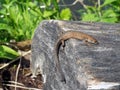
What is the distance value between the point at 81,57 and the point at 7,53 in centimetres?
87

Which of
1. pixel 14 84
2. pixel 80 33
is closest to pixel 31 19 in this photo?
pixel 14 84

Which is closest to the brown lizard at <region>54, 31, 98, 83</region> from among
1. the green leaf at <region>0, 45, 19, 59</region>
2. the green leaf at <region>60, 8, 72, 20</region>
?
the green leaf at <region>0, 45, 19, 59</region>

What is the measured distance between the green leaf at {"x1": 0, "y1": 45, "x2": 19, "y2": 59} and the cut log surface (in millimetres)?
255

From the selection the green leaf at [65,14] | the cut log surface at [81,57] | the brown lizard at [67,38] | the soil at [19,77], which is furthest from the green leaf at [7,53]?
the brown lizard at [67,38]

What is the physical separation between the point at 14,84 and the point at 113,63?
0.79 m

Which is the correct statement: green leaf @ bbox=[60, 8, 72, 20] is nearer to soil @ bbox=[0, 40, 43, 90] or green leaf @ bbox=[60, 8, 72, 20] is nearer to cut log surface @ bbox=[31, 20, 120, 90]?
soil @ bbox=[0, 40, 43, 90]

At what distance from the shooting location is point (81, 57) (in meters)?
1.38

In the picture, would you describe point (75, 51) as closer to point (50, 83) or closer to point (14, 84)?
point (50, 83)

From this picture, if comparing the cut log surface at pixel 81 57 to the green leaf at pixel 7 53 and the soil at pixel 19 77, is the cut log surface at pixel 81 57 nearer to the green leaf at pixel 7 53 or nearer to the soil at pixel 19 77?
the soil at pixel 19 77

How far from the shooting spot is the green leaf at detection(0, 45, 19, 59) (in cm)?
218

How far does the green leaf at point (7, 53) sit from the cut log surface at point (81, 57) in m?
0.26

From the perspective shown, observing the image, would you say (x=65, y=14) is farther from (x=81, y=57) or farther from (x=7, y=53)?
(x=81, y=57)

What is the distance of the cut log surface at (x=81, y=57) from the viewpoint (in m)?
1.29

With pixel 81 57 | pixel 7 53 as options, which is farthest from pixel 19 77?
pixel 81 57
